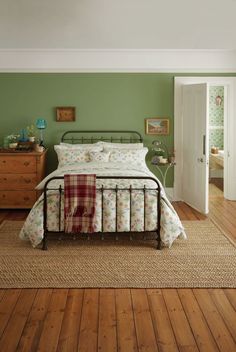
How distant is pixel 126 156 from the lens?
619 cm

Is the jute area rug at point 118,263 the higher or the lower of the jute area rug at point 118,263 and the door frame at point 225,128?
the lower

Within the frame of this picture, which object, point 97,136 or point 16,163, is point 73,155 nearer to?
point 97,136

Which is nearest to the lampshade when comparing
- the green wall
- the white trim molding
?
the green wall

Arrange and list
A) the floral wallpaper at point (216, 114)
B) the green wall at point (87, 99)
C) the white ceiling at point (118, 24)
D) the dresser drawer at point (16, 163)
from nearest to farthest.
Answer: the white ceiling at point (118, 24) < the dresser drawer at point (16, 163) < the green wall at point (87, 99) < the floral wallpaper at point (216, 114)

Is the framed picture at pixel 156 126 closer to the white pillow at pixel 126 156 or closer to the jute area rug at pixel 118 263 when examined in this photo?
the white pillow at pixel 126 156

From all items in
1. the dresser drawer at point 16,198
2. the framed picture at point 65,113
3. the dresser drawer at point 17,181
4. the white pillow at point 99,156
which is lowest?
the dresser drawer at point 16,198

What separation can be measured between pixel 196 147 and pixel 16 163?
2.72 metres

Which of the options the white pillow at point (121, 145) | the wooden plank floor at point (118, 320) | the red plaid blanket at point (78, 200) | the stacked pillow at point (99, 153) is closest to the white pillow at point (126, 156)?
the stacked pillow at point (99, 153)

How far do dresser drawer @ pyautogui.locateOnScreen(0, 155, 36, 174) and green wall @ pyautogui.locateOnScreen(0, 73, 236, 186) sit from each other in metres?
0.70

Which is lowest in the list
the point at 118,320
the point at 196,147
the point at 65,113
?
the point at 118,320

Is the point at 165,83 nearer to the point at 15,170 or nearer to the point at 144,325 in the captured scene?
the point at 15,170

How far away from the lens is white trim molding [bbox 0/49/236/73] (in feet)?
21.4

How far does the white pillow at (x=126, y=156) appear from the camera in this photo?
6172 millimetres

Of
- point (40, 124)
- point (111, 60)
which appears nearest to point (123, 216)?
point (40, 124)
